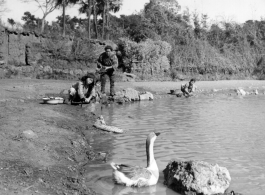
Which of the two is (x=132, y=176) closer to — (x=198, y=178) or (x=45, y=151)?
(x=198, y=178)

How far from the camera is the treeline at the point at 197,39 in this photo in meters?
32.1

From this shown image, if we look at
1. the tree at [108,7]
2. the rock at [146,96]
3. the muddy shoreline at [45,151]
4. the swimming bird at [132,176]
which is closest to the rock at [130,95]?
the rock at [146,96]

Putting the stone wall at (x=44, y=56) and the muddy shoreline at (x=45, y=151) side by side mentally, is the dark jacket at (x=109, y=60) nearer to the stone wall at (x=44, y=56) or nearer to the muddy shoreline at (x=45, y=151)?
the muddy shoreline at (x=45, y=151)

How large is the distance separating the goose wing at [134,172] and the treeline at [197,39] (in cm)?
2286

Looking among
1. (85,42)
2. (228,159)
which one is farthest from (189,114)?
(85,42)

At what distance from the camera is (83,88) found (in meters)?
13.1

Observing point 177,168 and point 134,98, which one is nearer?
point 177,168

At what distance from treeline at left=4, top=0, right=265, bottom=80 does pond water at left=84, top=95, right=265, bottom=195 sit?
1508cm

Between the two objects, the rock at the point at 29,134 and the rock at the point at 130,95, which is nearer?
the rock at the point at 29,134

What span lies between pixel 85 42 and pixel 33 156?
77.2 ft

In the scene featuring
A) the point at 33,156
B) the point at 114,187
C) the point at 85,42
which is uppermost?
the point at 85,42

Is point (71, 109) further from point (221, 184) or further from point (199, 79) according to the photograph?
point (199, 79)

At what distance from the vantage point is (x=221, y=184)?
5.46m

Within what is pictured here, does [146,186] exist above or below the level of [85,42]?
below
